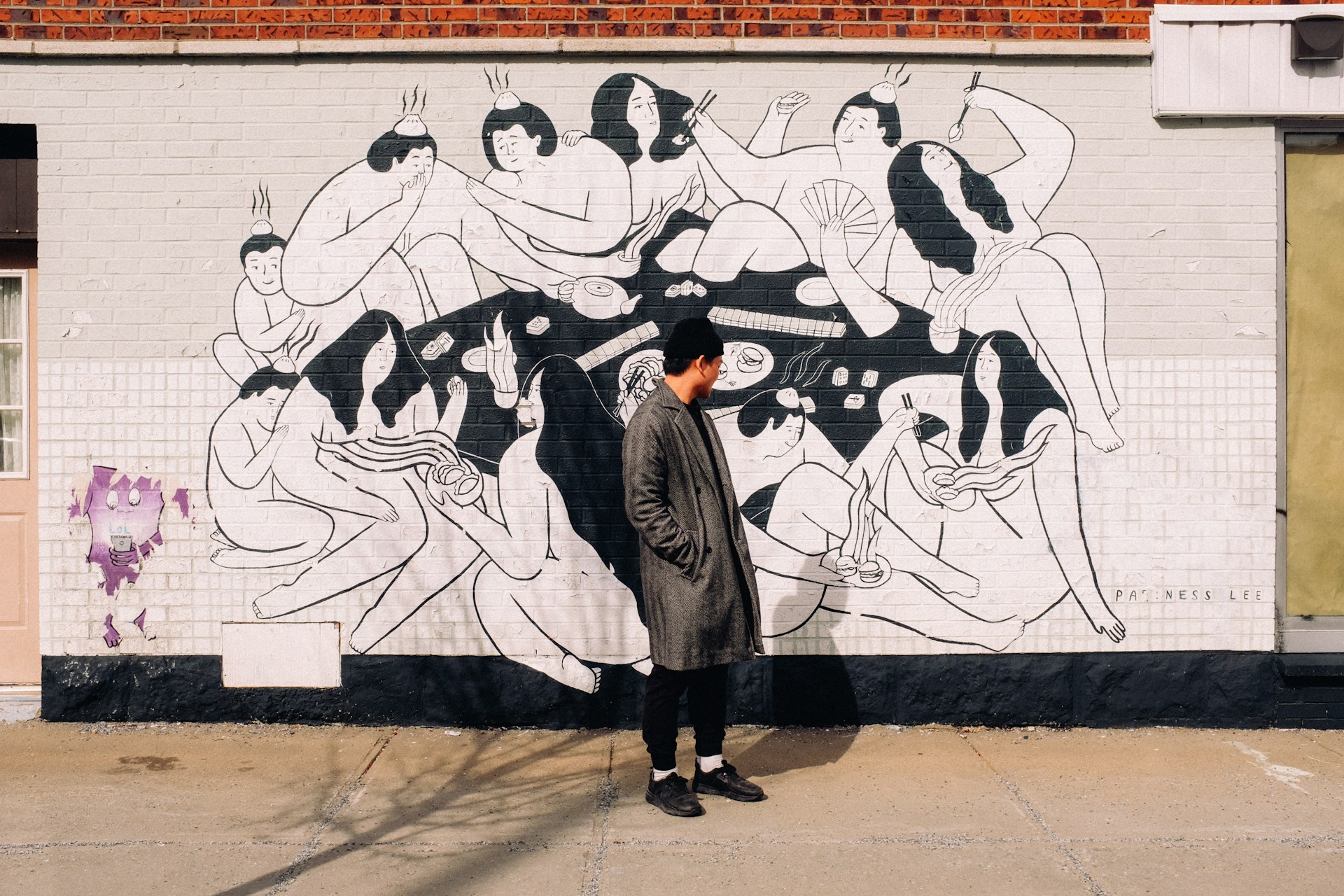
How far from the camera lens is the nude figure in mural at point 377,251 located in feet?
17.4

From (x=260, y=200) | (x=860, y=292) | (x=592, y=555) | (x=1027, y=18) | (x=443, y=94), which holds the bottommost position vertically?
(x=592, y=555)

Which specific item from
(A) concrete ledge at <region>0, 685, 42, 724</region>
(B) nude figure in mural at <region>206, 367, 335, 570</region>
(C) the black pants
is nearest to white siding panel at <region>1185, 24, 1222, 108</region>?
(C) the black pants

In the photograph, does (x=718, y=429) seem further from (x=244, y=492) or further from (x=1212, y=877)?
(x=1212, y=877)

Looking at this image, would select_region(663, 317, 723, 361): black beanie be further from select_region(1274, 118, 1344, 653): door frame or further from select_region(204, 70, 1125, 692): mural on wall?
select_region(1274, 118, 1344, 653): door frame

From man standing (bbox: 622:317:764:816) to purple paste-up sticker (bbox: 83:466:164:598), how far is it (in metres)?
2.68

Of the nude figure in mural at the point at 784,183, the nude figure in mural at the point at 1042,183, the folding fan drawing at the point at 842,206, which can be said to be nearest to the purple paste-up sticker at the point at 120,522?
the nude figure in mural at the point at 784,183

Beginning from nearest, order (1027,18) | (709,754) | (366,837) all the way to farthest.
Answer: (366,837) → (709,754) → (1027,18)

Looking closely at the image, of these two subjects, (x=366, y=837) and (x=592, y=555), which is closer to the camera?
(x=366, y=837)

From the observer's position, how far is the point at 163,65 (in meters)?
5.29

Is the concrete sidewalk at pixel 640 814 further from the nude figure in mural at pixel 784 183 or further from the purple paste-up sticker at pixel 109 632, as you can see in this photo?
the nude figure in mural at pixel 784 183

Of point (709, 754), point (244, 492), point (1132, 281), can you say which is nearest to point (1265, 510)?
point (1132, 281)

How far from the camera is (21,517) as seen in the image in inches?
218

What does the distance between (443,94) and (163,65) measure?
1.40m

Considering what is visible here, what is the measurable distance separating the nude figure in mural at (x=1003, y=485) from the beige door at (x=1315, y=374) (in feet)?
3.46
